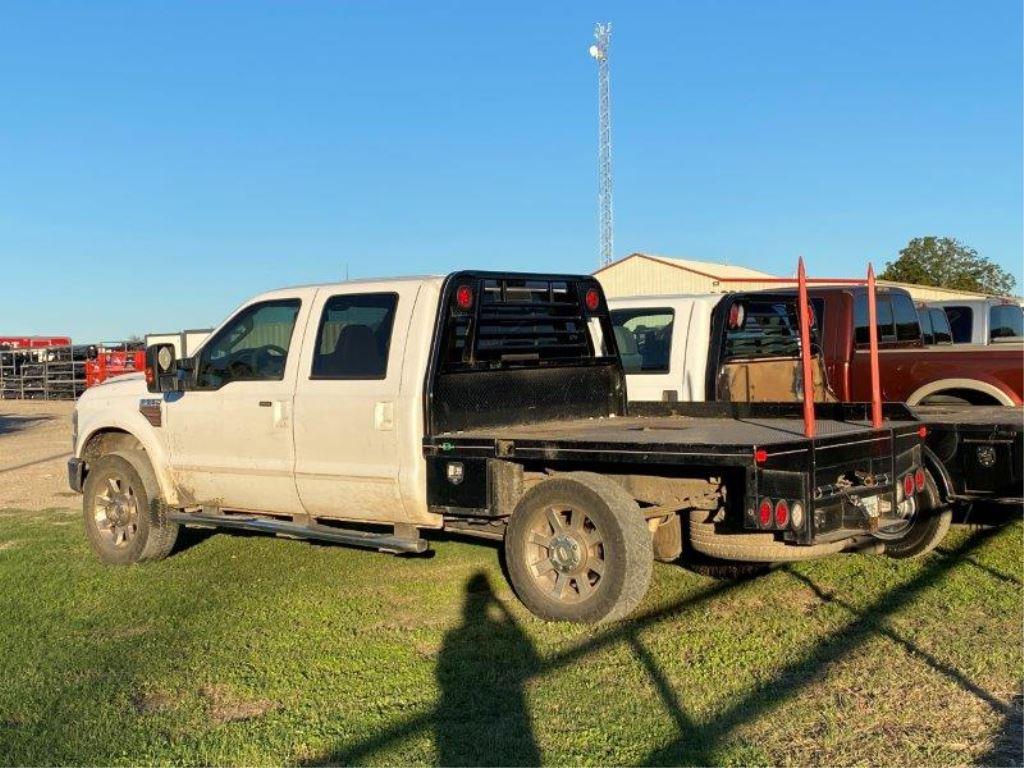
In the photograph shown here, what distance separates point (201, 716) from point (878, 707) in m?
2.95

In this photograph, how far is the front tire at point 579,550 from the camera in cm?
552

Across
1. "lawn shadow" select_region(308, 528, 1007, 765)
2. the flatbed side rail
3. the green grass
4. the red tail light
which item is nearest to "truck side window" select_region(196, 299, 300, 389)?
the red tail light

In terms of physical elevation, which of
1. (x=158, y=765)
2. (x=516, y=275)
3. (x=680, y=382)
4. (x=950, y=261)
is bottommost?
(x=158, y=765)

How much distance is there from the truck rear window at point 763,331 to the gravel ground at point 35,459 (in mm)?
7156

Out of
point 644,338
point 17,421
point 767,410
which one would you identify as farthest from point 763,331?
point 17,421

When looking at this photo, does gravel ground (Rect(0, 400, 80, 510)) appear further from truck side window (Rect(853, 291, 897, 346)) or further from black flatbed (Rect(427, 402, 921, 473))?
truck side window (Rect(853, 291, 897, 346))

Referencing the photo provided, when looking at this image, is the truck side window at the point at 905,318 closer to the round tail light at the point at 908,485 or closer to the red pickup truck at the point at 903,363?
the red pickup truck at the point at 903,363

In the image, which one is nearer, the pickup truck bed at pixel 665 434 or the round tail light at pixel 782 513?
the round tail light at pixel 782 513

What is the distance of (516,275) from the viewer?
6887 millimetres

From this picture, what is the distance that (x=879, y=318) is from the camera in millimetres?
9914

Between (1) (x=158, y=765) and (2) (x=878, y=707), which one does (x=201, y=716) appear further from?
(2) (x=878, y=707)

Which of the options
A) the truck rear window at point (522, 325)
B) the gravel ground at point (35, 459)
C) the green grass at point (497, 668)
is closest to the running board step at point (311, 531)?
the green grass at point (497, 668)

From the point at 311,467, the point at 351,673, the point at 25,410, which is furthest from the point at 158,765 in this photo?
the point at 25,410

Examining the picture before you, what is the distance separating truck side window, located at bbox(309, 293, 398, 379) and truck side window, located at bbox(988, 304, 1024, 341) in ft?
33.5
